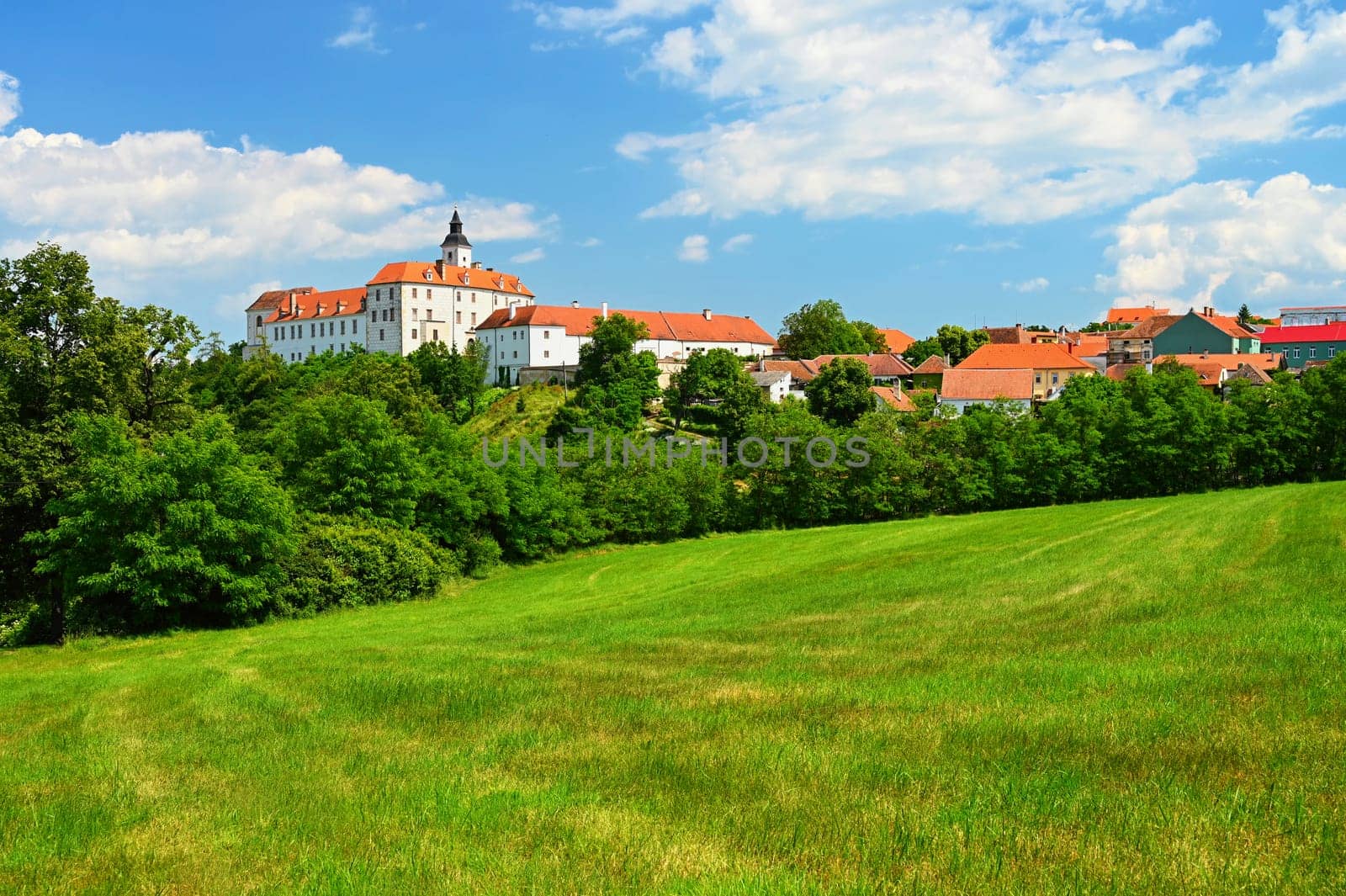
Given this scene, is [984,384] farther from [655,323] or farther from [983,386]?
[655,323]

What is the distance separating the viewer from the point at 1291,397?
6712 centimetres

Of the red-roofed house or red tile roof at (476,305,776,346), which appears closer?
the red-roofed house

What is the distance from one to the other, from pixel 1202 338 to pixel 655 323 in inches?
2640

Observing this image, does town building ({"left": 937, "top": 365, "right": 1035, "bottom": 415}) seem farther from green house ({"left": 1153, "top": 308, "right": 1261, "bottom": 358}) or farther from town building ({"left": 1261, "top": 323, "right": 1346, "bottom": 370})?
town building ({"left": 1261, "top": 323, "right": 1346, "bottom": 370})

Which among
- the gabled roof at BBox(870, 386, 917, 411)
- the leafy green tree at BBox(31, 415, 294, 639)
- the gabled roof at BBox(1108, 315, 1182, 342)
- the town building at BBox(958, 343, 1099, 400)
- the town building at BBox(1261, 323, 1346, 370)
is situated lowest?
the leafy green tree at BBox(31, 415, 294, 639)

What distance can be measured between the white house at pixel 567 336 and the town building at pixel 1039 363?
34460mm

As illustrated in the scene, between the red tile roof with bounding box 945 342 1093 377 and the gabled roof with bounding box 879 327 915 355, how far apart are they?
53112 millimetres

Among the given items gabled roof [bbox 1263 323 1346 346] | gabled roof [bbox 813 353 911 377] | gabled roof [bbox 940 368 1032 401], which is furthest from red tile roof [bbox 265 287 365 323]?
gabled roof [bbox 1263 323 1346 346]

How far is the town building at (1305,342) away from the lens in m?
112

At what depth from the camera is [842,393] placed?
91.0 meters

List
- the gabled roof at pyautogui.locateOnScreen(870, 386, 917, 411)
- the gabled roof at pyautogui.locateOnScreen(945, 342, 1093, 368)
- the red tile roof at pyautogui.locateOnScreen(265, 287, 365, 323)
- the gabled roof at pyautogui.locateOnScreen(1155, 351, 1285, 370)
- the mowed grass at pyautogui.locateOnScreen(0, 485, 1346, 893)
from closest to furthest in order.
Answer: the mowed grass at pyautogui.locateOnScreen(0, 485, 1346, 893)
the gabled roof at pyautogui.locateOnScreen(870, 386, 917, 411)
the gabled roof at pyautogui.locateOnScreen(1155, 351, 1285, 370)
the gabled roof at pyautogui.locateOnScreen(945, 342, 1093, 368)
the red tile roof at pyautogui.locateOnScreen(265, 287, 365, 323)

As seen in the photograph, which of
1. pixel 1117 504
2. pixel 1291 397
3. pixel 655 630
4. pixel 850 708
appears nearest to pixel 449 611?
pixel 655 630

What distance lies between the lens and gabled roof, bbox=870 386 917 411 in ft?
310

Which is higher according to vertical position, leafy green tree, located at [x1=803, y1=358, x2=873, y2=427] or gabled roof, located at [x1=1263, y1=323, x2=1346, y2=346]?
gabled roof, located at [x1=1263, y1=323, x2=1346, y2=346]
